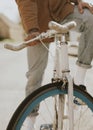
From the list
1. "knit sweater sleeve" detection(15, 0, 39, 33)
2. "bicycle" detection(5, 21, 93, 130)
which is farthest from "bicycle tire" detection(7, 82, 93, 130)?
"knit sweater sleeve" detection(15, 0, 39, 33)

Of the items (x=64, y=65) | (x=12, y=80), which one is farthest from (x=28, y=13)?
(x=12, y=80)

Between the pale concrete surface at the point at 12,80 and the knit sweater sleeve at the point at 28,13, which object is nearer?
the knit sweater sleeve at the point at 28,13

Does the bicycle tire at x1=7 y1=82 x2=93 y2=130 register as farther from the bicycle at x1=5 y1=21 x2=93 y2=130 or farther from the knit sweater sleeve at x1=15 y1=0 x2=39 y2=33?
the knit sweater sleeve at x1=15 y1=0 x2=39 y2=33

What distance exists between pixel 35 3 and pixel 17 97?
4.53 ft

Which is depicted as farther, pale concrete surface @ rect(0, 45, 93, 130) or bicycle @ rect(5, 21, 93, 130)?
pale concrete surface @ rect(0, 45, 93, 130)

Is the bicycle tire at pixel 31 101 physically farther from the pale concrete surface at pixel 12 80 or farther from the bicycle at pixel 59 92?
the pale concrete surface at pixel 12 80

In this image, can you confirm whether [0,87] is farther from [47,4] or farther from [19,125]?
[19,125]

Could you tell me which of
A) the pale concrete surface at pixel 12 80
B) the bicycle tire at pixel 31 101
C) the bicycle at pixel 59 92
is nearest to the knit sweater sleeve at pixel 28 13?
the bicycle at pixel 59 92

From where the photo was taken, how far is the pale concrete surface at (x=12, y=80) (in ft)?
9.36

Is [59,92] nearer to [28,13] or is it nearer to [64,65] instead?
[64,65]

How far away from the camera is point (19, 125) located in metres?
1.48

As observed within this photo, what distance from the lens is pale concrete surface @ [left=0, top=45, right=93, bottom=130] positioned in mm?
2853

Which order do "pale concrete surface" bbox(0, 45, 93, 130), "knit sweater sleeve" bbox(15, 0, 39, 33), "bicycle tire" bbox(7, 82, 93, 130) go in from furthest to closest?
"pale concrete surface" bbox(0, 45, 93, 130)
"knit sweater sleeve" bbox(15, 0, 39, 33)
"bicycle tire" bbox(7, 82, 93, 130)

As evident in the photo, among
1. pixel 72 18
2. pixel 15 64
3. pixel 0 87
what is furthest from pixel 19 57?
pixel 72 18
